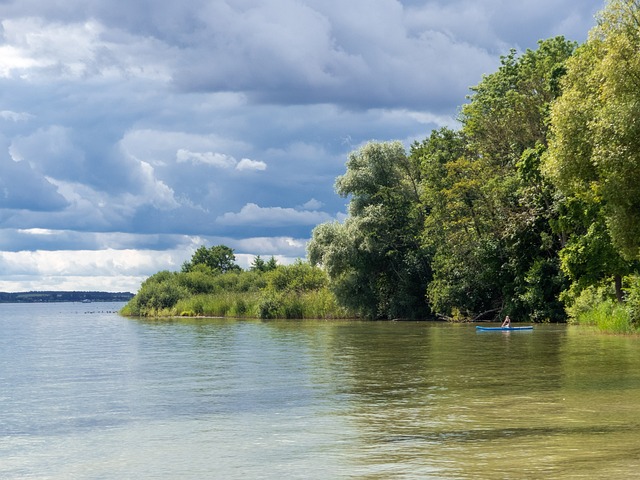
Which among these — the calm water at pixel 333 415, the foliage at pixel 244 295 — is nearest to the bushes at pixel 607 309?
the calm water at pixel 333 415

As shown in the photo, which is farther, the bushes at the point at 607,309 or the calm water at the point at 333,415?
the bushes at the point at 607,309

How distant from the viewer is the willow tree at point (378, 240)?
242 ft

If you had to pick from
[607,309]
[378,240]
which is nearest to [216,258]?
[378,240]

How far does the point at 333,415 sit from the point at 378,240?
56.7m

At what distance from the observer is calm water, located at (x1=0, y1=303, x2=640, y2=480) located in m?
12.8

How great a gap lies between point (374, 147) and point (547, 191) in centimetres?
2336

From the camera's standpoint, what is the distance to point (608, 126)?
2956cm

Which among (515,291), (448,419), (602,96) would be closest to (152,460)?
(448,419)

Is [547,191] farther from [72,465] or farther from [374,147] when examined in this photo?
[72,465]

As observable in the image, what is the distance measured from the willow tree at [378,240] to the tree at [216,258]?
82533 mm

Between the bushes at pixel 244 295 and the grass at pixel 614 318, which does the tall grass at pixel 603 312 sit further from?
the bushes at pixel 244 295

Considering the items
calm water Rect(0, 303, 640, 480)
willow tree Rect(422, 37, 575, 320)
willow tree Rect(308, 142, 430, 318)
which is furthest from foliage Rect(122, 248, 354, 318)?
calm water Rect(0, 303, 640, 480)

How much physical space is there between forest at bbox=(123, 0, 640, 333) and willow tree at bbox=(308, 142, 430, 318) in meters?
0.13

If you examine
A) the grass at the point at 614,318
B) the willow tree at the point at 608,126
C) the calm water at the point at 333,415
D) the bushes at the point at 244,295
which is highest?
the willow tree at the point at 608,126
